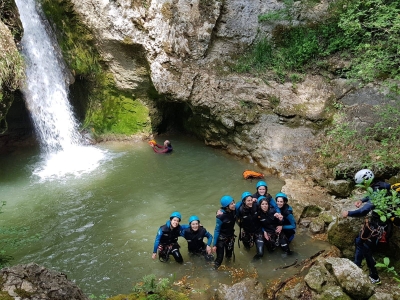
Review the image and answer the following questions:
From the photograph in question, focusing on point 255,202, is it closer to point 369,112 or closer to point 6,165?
point 369,112

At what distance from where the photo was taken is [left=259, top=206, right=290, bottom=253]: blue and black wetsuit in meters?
6.68

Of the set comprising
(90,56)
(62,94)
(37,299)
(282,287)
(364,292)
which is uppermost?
(90,56)

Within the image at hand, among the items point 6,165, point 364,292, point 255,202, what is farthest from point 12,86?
point 364,292

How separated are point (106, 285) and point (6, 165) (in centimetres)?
777

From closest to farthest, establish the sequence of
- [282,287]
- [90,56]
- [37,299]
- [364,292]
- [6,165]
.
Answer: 1. [37,299]
2. [364,292]
3. [282,287]
4. [6,165]
5. [90,56]

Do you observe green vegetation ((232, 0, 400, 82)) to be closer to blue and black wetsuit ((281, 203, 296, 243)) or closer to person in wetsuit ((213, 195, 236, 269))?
blue and black wetsuit ((281, 203, 296, 243))

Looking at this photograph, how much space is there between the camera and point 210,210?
8.47 metres

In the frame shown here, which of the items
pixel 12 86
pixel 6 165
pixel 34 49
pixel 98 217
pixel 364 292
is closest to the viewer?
pixel 364 292

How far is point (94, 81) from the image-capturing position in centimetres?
1388

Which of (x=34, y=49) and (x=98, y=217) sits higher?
(x=34, y=49)

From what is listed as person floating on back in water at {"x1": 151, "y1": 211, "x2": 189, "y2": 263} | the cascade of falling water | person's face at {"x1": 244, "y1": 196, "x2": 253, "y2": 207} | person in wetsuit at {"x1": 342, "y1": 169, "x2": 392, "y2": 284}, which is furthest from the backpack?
the cascade of falling water

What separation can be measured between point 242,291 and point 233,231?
4.58ft

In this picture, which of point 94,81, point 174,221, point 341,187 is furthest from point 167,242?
point 94,81

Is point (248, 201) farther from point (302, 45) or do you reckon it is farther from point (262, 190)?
point (302, 45)
